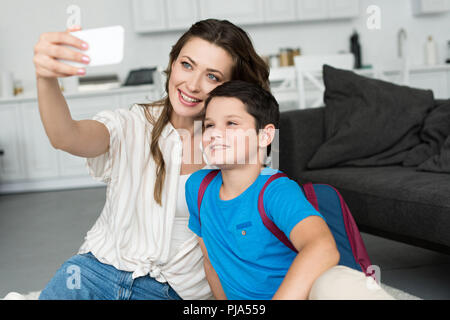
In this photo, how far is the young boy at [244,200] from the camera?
1.03 meters

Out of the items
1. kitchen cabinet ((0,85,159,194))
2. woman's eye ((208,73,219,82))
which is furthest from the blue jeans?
kitchen cabinet ((0,85,159,194))

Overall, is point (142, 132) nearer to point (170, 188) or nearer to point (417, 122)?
point (170, 188)

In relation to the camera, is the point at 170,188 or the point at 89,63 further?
the point at 170,188

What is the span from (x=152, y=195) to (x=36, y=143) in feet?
12.1

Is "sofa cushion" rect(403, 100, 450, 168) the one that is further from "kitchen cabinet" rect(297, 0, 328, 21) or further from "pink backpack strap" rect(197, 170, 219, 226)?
"kitchen cabinet" rect(297, 0, 328, 21)

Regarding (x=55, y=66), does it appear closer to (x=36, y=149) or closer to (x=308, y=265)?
(x=308, y=265)

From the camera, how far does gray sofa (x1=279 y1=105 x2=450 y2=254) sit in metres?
1.71

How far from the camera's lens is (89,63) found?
775 mm

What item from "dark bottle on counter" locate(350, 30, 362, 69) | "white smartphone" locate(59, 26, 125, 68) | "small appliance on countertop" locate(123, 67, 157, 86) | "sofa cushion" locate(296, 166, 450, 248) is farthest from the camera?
"dark bottle on counter" locate(350, 30, 362, 69)

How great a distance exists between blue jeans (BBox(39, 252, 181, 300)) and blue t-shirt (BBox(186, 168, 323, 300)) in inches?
9.4

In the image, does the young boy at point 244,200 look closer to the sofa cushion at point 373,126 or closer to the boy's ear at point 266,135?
the boy's ear at point 266,135

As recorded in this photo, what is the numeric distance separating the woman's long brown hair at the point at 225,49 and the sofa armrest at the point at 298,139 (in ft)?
3.23

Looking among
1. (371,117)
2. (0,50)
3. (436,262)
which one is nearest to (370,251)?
(436,262)

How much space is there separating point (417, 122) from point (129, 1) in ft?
12.3
